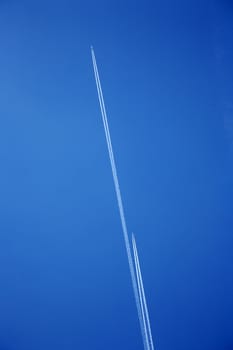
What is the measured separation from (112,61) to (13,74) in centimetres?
55

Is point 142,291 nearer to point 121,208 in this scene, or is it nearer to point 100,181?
point 121,208

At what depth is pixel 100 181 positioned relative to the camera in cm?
180

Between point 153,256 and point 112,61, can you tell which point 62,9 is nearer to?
point 112,61

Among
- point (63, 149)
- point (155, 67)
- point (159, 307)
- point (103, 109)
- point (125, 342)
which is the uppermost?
point (155, 67)

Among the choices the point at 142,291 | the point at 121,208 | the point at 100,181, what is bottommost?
the point at 142,291

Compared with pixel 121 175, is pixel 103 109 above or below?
above

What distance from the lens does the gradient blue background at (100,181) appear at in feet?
5.83

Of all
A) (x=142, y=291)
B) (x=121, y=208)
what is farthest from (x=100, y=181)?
(x=142, y=291)

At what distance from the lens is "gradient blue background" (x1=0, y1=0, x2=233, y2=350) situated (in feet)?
5.83

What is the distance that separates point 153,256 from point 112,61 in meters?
1.11

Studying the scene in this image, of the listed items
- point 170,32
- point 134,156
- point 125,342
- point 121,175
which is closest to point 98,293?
point 125,342

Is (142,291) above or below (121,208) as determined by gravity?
below

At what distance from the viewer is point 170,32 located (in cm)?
189

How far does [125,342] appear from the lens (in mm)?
1816
